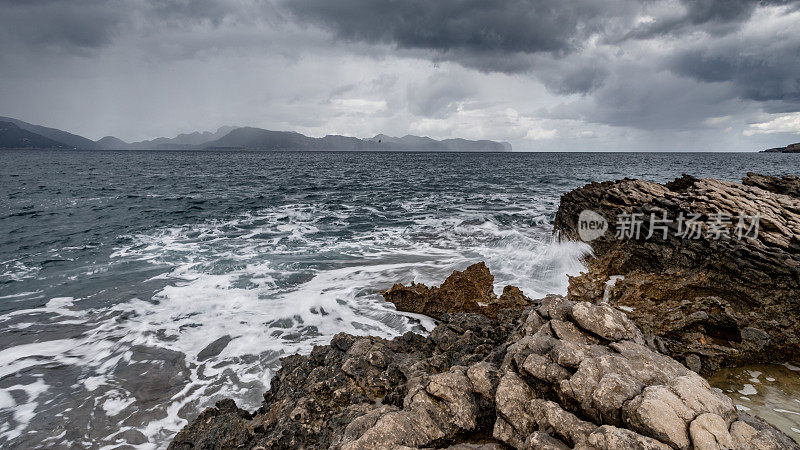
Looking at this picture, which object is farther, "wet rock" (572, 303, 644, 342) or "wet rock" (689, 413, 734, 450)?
"wet rock" (572, 303, 644, 342)

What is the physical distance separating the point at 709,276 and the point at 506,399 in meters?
8.21

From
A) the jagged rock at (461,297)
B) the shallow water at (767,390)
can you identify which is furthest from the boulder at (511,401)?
the shallow water at (767,390)

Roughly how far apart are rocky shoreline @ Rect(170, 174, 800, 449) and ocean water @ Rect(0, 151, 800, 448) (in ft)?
6.07

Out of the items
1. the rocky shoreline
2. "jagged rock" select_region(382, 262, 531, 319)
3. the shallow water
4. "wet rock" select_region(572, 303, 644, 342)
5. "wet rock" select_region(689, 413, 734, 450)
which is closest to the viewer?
"wet rock" select_region(689, 413, 734, 450)

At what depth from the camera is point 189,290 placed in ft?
36.3

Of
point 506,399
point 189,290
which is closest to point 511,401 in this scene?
point 506,399

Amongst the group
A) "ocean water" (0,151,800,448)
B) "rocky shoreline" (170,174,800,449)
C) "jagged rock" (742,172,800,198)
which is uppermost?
"jagged rock" (742,172,800,198)

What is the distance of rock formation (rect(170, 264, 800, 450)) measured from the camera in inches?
114

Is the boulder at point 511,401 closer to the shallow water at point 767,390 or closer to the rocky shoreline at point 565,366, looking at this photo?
the rocky shoreline at point 565,366

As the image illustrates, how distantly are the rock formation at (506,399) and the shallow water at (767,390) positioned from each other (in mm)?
2432

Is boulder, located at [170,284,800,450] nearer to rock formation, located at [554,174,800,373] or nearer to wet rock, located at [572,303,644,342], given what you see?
wet rock, located at [572,303,644,342]

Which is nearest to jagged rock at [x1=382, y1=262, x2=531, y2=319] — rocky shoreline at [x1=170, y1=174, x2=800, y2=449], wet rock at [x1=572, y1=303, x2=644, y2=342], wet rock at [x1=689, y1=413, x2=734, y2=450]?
rocky shoreline at [x1=170, y1=174, x2=800, y2=449]

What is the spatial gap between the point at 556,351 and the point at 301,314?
24.3ft

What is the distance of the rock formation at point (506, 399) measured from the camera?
288cm
